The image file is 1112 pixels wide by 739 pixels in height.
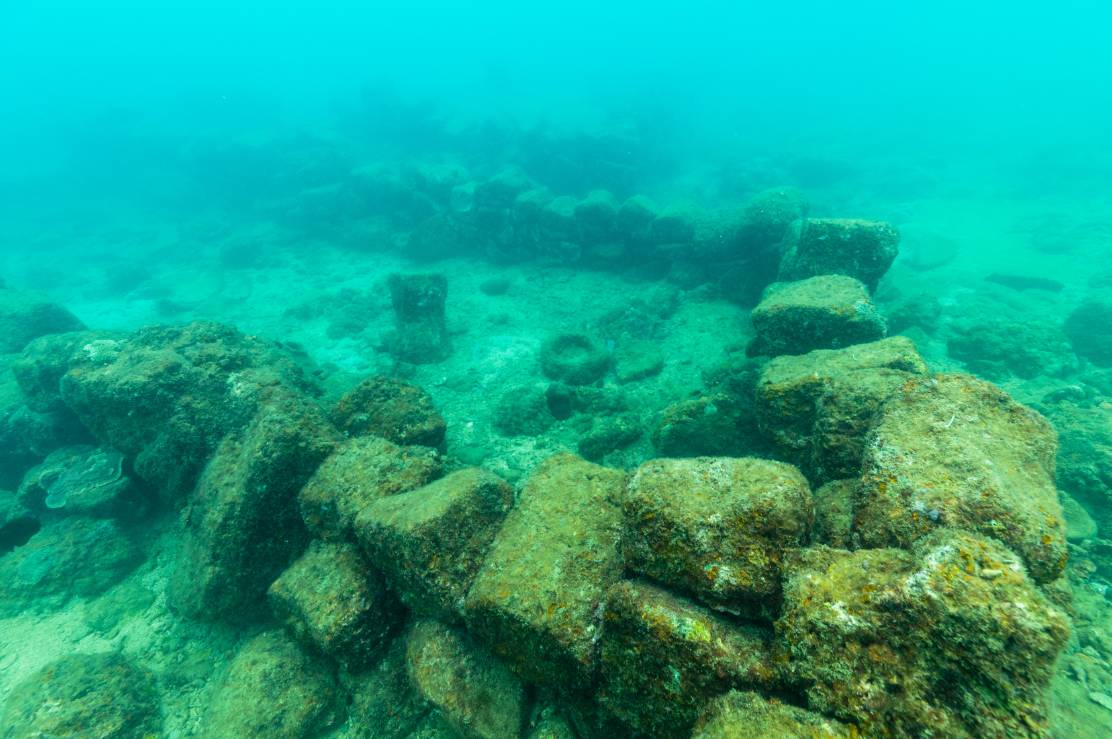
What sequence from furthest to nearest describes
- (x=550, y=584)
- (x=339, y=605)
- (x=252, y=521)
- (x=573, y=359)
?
(x=573, y=359)
(x=252, y=521)
(x=339, y=605)
(x=550, y=584)

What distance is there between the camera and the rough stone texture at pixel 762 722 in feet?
7.25

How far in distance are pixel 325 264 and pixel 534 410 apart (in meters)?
15.7

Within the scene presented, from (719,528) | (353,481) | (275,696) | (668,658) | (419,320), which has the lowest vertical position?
(275,696)

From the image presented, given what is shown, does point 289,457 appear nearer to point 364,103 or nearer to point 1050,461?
point 1050,461

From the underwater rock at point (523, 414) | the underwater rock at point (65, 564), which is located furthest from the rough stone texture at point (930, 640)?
the underwater rock at point (65, 564)

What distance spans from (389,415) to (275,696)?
3449 mm

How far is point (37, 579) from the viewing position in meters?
6.49

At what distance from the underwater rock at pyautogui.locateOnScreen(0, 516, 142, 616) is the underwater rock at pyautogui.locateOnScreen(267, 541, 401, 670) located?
3.71m

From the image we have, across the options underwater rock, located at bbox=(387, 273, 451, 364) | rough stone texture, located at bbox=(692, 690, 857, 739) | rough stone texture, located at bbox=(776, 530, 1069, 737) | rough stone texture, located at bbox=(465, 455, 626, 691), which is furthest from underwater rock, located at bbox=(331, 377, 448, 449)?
rough stone texture, located at bbox=(776, 530, 1069, 737)

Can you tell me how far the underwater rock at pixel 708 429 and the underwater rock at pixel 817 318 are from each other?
3.88ft

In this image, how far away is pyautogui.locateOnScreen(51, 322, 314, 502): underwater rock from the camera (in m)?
6.66

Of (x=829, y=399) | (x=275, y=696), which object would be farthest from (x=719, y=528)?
(x=275, y=696)

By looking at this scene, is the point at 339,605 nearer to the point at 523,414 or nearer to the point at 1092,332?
the point at 523,414

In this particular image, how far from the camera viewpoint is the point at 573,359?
10344 millimetres
